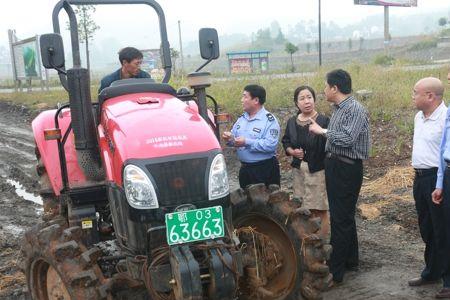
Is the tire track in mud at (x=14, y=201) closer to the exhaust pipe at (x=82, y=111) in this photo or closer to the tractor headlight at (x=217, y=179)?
the exhaust pipe at (x=82, y=111)

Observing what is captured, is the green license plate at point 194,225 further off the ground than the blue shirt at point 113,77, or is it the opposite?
Answer: the blue shirt at point 113,77

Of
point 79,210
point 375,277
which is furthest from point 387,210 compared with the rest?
point 79,210

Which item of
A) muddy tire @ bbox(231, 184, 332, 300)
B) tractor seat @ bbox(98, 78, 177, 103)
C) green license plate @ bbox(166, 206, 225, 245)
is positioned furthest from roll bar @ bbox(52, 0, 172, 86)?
green license plate @ bbox(166, 206, 225, 245)

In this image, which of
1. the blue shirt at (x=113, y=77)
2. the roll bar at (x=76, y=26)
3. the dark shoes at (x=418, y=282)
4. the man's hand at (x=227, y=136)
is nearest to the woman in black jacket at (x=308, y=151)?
the man's hand at (x=227, y=136)

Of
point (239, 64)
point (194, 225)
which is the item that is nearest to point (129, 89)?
point (194, 225)

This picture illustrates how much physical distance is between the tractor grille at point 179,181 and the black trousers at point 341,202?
1.74 m

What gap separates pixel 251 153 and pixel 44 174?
2039 mm

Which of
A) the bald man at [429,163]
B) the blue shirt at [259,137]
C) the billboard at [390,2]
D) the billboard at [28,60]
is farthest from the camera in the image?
the billboard at [390,2]

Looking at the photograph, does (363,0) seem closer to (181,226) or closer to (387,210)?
(387,210)

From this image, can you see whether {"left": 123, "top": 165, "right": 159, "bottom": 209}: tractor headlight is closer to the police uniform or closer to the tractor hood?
the tractor hood

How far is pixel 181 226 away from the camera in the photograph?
11.0 feet

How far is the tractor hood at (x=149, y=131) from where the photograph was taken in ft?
11.5

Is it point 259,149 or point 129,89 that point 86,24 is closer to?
point 259,149

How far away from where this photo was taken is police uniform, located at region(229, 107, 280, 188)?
528cm
